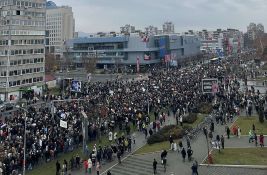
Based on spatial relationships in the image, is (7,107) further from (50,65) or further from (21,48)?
(50,65)

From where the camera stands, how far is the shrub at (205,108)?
46.0 meters

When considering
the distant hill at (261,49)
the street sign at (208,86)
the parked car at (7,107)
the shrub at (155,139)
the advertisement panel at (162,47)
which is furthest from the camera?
the advertisement panel at (162,47)

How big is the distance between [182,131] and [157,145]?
124 inches

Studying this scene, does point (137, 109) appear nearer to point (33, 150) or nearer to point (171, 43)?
point (33, 150)

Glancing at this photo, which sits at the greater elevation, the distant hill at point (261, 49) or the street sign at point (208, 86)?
the distant hill at point (261, 49)

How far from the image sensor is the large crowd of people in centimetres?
3030

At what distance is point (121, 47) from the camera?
124062mm

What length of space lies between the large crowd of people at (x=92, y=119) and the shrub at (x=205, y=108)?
0.75m

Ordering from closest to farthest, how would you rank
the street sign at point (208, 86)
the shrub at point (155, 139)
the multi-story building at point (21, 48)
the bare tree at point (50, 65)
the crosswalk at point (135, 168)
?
1. the crosswalk at point (135, 168)
2. the shrub at point (155, 139)
3. the street sign at point (208, 86)
4. the multi-story building at point (21, 48)
5. the bare tree at point (50, 65)

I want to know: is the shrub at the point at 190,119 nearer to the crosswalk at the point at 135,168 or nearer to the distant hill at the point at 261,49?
the crosswalk at the point at 135,168

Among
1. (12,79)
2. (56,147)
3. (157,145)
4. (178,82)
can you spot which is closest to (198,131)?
(157,145)

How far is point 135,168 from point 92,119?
41.8 feet

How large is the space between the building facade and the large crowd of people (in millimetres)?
57803

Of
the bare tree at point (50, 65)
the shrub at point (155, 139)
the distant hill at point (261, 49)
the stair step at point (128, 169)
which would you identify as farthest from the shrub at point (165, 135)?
the distant hill at point (261, 49)
